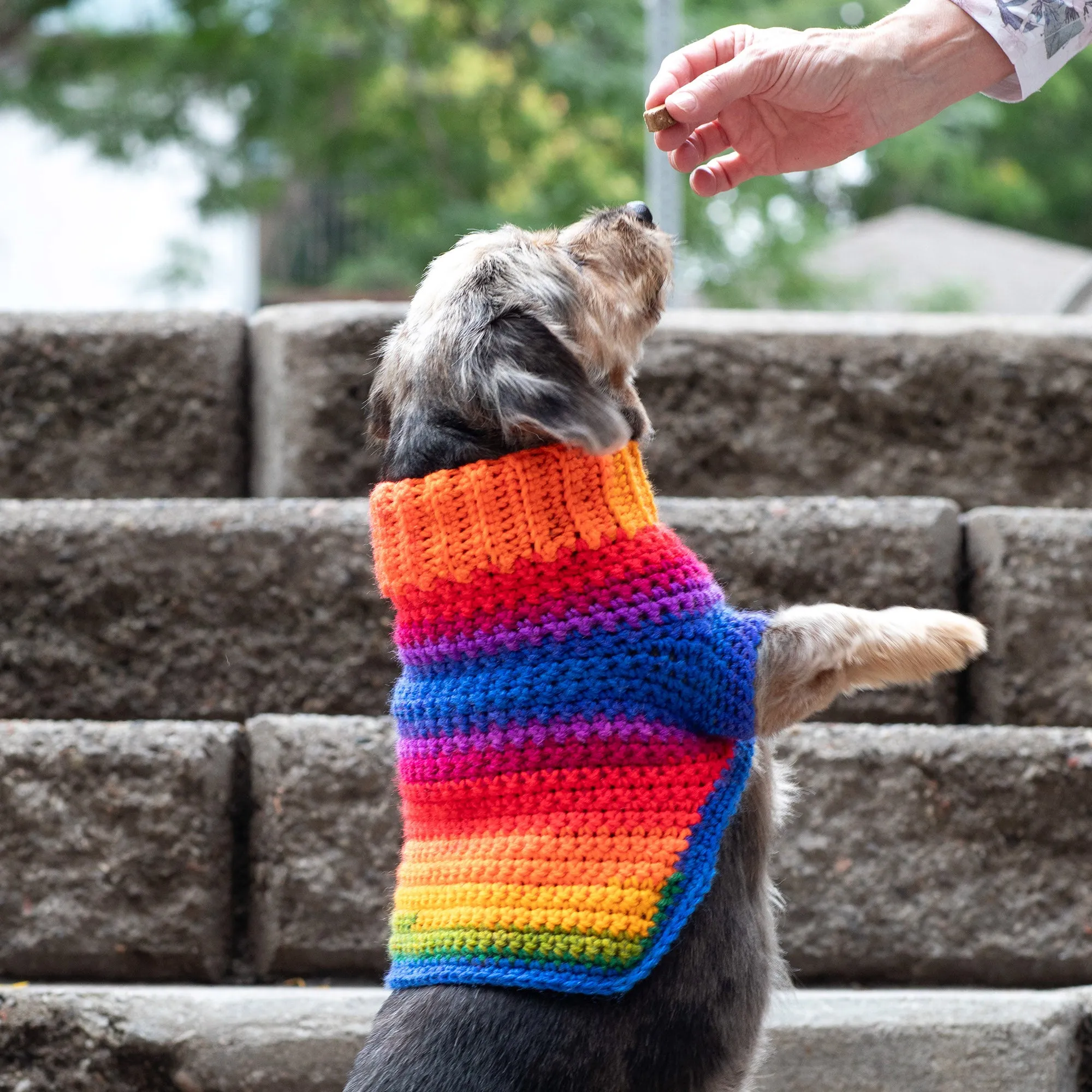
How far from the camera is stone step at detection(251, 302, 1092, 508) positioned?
379 cm

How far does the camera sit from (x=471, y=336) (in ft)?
7.58

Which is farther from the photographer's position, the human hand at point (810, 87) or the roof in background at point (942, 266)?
the roof in background at point (942, 266)

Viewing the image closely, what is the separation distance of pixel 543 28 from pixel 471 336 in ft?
32.3

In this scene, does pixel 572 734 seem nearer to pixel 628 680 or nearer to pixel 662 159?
pixel 628 680

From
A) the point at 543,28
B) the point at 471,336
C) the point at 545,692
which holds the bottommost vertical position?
the point at 545,692

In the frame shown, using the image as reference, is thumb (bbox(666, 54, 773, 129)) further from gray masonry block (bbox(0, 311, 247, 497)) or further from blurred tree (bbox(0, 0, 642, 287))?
blurred tree (bbox(0, 0, 642, 287))

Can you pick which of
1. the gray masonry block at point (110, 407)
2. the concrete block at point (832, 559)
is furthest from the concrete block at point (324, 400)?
the concrete block at point (832, 559)

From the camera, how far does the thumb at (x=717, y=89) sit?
7.60ft

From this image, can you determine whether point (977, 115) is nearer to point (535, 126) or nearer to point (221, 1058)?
point (535, 126)

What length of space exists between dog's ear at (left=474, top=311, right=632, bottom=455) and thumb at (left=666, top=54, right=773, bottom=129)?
1.47 ft

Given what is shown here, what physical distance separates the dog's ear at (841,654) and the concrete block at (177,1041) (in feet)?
3.60

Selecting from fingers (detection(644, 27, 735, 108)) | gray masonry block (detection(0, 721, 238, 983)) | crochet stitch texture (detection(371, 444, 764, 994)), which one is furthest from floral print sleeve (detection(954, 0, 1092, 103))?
gray masonry block (detection(0, 721, 238, 983))

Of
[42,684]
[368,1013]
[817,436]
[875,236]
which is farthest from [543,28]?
[368,1013]

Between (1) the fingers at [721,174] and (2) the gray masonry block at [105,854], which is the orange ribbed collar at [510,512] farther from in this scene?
(2) the gray masonry block at [105,854]
